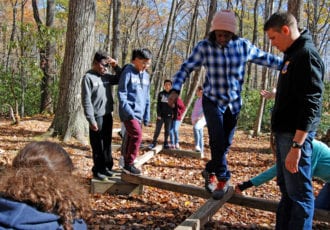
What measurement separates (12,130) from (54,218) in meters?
7.92

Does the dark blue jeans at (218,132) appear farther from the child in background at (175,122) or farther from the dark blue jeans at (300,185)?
the child in background at (175,122)

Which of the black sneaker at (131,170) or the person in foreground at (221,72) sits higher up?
the person in foreground at (221,72)

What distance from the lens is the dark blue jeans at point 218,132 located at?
142 inches

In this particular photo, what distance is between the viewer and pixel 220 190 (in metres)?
3.81

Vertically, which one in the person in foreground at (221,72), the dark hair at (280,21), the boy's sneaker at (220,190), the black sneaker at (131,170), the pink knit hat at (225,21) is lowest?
the black sneaker at (131,170)

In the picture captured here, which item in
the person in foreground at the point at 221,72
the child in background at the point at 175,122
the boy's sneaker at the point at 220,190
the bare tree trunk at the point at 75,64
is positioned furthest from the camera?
the child in background at the point at 175,122

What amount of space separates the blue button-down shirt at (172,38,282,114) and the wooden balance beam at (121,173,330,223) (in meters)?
1.07

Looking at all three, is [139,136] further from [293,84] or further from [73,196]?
[73,196]

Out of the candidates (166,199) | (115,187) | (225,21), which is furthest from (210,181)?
(225,21)

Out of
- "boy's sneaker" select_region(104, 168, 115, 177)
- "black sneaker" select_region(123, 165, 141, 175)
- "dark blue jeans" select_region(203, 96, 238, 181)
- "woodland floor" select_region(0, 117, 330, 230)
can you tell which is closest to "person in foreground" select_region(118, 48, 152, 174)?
"black sneaker" select_region(123, 165, 141, 175)

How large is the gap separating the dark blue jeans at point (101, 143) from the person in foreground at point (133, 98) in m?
0.29

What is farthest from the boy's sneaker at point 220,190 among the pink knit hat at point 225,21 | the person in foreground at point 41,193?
the person in foreground at point 41,193

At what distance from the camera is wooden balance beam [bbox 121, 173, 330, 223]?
354cm

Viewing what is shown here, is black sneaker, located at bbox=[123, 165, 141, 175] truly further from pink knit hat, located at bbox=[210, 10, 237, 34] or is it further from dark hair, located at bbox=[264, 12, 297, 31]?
dark hair, located at bbox=[264, 12, 297, 31]
